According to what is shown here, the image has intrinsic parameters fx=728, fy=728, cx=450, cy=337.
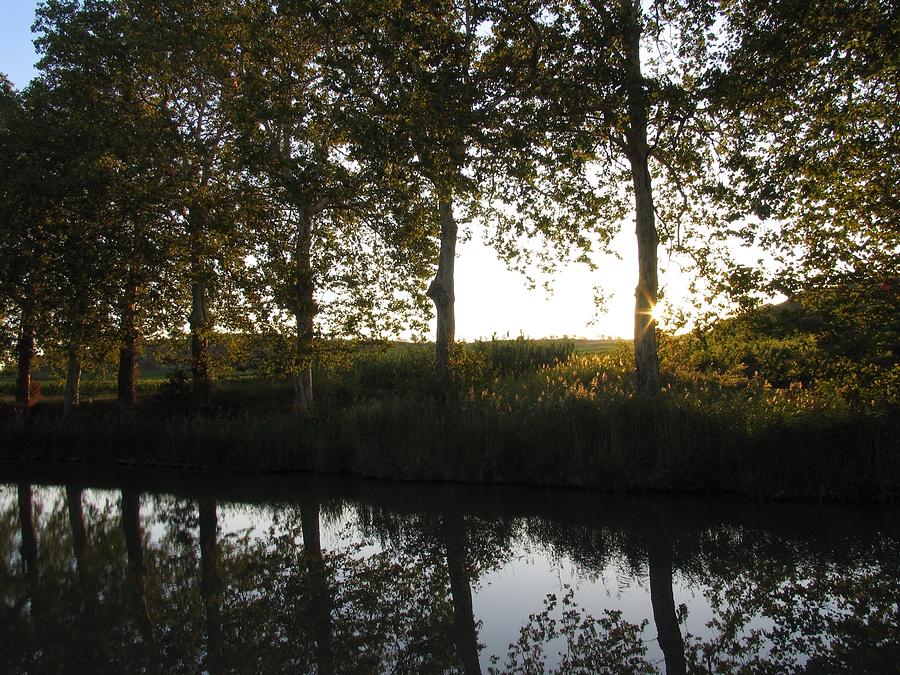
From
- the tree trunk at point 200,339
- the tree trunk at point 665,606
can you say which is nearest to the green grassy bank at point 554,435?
the tree trunk at point 200,339

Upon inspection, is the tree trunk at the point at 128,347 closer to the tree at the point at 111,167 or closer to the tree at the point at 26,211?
the tree at the point at 111,167

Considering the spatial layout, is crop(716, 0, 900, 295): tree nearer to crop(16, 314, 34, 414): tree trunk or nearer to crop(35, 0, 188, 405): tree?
crop(35, 0, 188, 405): tree

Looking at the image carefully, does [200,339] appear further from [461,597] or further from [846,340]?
[846,340]

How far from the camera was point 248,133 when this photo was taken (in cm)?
1719

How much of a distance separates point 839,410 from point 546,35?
841 centimetres

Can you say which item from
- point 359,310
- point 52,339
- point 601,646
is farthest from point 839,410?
point 52,339

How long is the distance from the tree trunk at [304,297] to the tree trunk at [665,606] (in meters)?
11.7

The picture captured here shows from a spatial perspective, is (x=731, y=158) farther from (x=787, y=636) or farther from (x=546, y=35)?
(x=787, y=636)

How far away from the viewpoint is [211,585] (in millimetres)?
7688

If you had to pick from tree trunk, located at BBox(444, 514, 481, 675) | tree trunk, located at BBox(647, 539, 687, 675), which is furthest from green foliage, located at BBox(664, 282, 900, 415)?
tree trunk, located at BBox(444, 514, 481, 675)

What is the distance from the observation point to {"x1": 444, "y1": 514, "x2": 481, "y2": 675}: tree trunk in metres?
5.58

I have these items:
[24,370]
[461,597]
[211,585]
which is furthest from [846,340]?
[24,370]

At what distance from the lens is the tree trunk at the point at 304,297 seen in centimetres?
1831

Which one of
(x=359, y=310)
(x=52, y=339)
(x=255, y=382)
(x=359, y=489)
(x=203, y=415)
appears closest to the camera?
(x=359, y=489)
